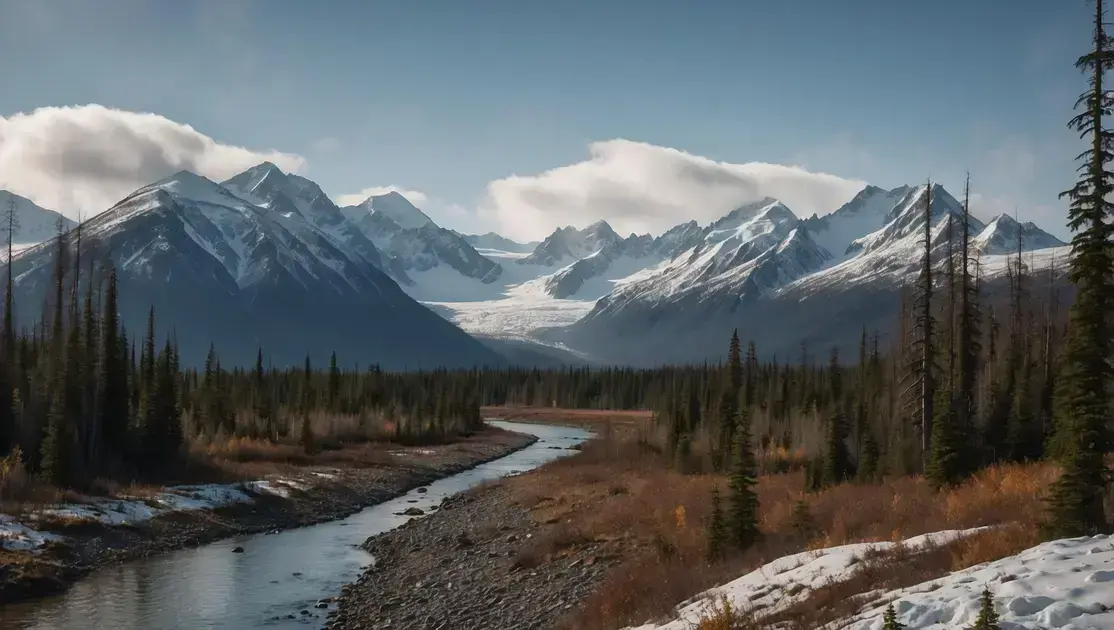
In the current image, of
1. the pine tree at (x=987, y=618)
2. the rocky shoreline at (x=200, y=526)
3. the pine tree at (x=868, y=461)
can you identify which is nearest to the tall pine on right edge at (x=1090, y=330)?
the pine tree at (x=987, y=618)

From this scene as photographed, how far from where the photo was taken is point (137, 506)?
138ft

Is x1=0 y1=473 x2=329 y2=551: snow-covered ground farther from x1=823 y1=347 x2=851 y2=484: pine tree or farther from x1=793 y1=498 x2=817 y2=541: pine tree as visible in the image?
x1=823 y1=347 x2=851 y2=484: pine tree

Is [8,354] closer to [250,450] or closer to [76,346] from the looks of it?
[76,346]

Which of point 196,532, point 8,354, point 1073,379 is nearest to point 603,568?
point 1073,379

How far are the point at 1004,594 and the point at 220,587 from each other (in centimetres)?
2753

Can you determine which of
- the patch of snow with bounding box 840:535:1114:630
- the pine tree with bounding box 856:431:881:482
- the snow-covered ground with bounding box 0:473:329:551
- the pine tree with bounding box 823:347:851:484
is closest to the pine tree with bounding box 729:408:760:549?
the patch of snow with bounding box 840:535:1114:630

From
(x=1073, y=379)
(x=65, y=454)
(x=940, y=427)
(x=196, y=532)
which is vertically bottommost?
(x=196, y=532)

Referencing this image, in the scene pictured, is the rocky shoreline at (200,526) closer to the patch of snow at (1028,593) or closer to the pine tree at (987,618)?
the patch of snow at (1028,593)

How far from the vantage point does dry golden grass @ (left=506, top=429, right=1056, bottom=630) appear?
20.1 m

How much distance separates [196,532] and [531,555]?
19.9 m

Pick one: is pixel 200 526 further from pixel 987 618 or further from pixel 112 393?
pixel 987 618

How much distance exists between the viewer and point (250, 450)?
69.7 meters

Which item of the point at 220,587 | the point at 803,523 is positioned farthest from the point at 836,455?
the point at 220,587

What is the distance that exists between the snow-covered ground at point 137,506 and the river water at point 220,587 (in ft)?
12.6
